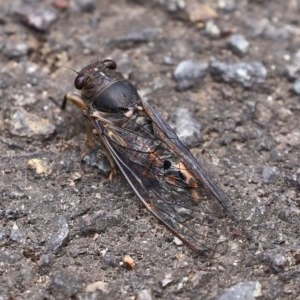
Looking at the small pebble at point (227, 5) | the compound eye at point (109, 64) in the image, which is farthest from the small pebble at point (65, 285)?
the small pebble at point (227, 5)

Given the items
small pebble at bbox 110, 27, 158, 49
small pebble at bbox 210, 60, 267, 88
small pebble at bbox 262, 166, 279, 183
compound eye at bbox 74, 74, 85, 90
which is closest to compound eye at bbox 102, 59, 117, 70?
compound eye at bbox 74, 74, 85, 90

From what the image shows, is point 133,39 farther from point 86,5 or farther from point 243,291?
point 243,291

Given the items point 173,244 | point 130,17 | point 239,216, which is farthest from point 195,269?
point 130,17

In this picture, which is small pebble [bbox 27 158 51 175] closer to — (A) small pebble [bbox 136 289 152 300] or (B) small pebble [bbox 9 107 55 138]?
(B) small pebble [bbox 9 107 55 138]

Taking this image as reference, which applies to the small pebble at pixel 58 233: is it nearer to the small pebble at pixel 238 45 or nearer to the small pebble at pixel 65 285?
the small pebble at pixel 65 285

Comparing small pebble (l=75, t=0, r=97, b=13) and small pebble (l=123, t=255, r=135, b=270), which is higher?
small pebble (l=75, t=0, r=97, b=13)

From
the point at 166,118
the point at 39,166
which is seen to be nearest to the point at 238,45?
the point at 166,118
